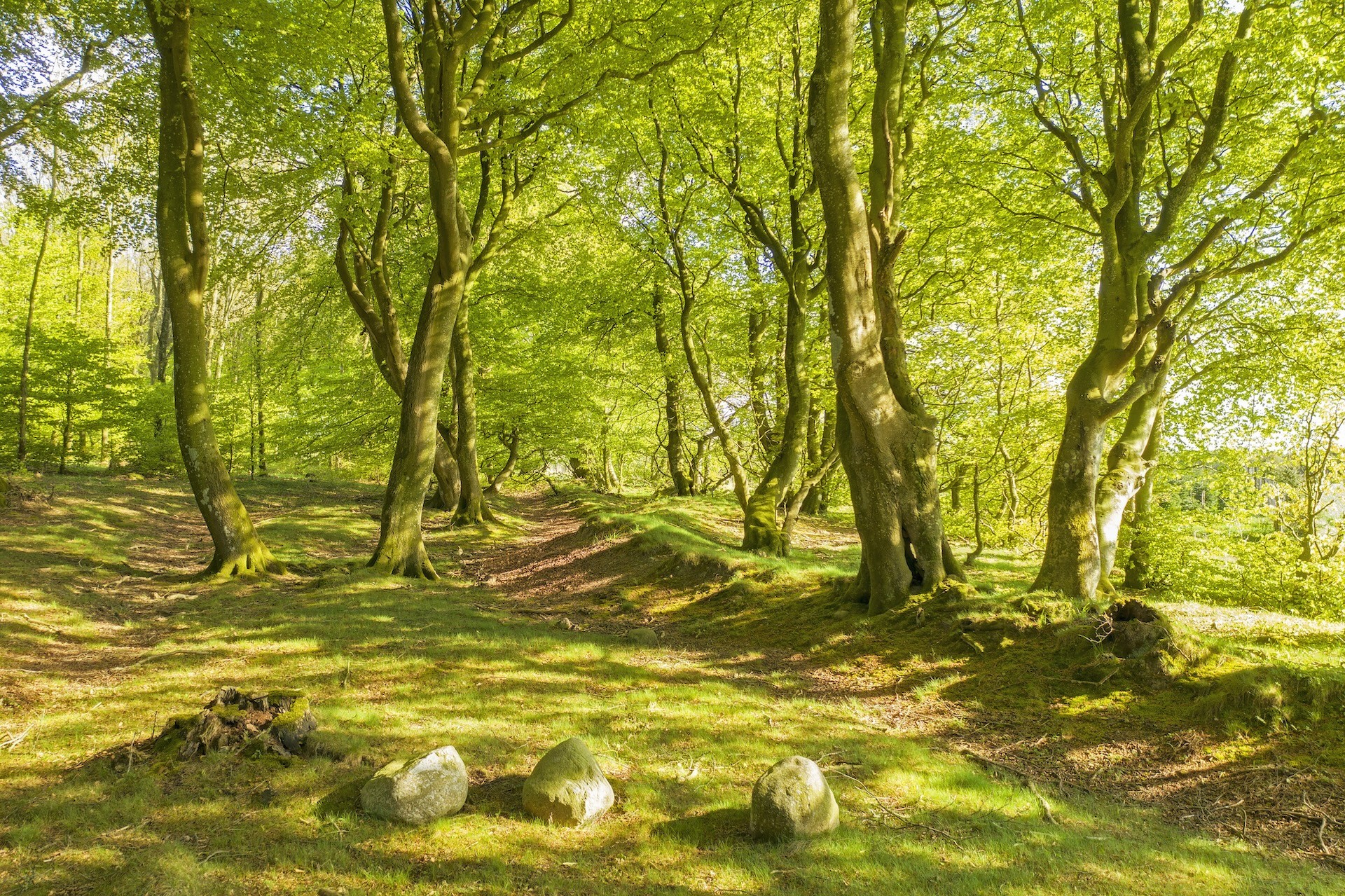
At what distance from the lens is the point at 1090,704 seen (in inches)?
241

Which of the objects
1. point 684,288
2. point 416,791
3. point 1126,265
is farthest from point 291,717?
point 684,288

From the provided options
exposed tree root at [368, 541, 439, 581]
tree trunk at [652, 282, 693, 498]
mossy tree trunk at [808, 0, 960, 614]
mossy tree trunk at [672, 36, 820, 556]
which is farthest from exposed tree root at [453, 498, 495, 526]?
mossy tree trunk at [808, 0, 960, 614]

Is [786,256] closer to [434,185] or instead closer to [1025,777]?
[434,185]

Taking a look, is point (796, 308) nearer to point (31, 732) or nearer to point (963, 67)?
point (963, 67)

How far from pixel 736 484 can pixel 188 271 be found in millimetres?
10266

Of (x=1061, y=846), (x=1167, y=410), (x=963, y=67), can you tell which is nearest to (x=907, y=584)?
(x=1061, y=846)

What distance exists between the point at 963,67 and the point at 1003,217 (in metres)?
2.32

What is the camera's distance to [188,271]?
1081 centimetres

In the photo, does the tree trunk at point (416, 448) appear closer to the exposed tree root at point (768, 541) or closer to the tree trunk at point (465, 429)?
the exposed tree root at point (768, 541)

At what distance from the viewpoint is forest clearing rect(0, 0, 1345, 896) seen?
4.13 meters

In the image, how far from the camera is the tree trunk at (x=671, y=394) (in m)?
20.2

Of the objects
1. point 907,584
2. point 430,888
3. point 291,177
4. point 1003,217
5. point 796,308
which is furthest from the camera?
point 796,308

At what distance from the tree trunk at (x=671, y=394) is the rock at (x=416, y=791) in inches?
592

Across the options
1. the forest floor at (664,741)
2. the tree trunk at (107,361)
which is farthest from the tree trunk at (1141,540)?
the tree trunk at (107,361)
